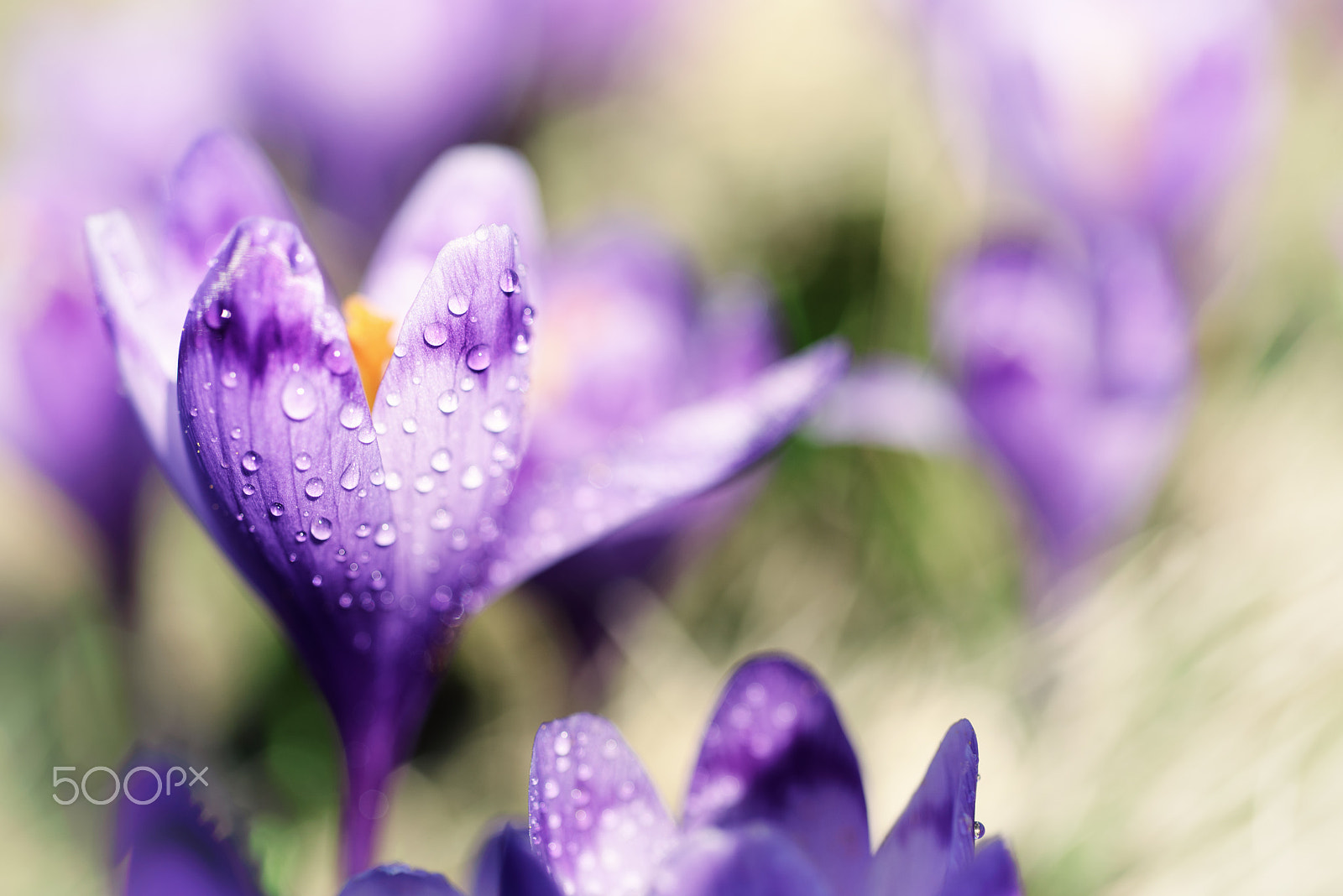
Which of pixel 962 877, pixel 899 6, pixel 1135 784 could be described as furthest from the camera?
pixel 899 6

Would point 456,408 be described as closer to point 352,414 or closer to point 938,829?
point 352,414

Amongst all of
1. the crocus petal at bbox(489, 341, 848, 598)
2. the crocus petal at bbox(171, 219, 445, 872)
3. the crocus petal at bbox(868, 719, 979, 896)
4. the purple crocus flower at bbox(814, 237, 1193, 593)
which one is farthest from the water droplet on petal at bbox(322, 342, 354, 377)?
the purple crocus flower at bbox(814, 237, 1193, 593)

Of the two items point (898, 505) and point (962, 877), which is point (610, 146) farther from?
point (962, 877)

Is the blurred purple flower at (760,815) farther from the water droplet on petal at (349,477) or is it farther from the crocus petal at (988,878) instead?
the water droplet on petal at (349,477)

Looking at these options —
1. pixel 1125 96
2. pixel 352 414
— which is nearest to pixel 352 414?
pixel 352 414

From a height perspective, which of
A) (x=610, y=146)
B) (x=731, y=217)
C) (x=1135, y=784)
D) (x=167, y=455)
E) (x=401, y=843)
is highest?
(x=610, y=146)

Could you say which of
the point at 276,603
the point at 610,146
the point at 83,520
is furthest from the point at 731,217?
the point at 276,603
